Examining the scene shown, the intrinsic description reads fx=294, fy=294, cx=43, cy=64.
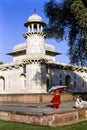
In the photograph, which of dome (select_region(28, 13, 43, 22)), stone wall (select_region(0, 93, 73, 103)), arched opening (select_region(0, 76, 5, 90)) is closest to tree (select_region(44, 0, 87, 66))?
stone wall (select_region(0, 93, 73, 103))

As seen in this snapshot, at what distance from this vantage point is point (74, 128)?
32.8 feet

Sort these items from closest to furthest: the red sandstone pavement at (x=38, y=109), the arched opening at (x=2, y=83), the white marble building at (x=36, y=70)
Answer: the red sandstone pavement at (x=38, y=109), the white marble building at (x=36, y=70), the arched opening at (x=2, y=83)

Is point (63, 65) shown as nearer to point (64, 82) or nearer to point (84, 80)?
point (64, 82)

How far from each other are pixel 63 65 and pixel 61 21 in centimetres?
1744

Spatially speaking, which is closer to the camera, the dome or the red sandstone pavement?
the red sandstone pavement

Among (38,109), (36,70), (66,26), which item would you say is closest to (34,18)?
(36,70)

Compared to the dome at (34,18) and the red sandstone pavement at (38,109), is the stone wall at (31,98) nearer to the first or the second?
the red sandstone pavement at (38,109)

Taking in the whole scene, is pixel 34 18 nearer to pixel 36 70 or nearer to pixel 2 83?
pixel 36 70

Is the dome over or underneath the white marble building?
over

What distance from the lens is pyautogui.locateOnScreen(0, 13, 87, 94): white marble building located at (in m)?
31.7

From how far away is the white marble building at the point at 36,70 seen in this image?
104 feet

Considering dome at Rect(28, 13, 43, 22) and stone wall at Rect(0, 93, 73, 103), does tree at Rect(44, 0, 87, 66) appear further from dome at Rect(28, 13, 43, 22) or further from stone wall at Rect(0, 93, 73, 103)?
dome at Rect(28, 13, 43, 22)

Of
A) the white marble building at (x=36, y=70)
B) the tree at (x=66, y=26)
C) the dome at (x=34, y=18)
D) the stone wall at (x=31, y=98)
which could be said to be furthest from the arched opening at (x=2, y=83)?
the tree at (x=66, y=26)

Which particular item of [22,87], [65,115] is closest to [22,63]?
[22,87]
